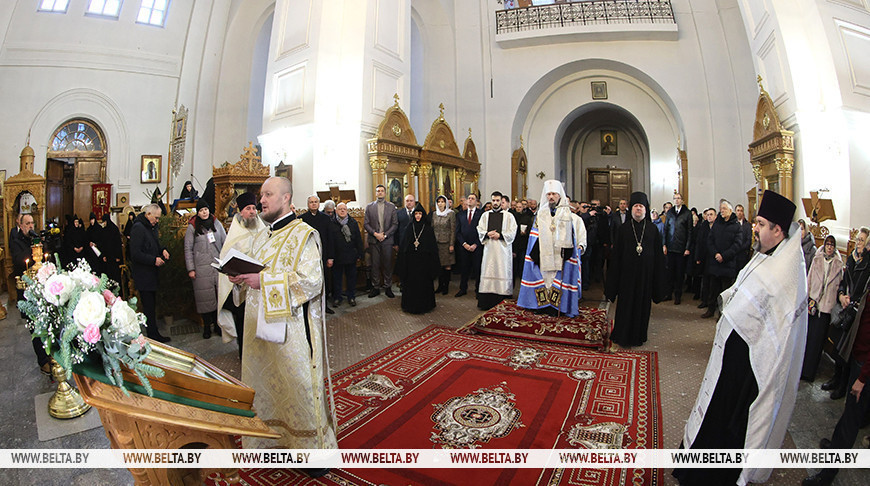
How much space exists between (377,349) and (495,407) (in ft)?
6.35

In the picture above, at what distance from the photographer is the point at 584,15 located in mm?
12938

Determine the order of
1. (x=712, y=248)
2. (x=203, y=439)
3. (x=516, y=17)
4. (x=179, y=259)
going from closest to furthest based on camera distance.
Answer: (x=203, y=439) < (x=179, y=259) < (x=712, y=248) < (x=516, y=17)

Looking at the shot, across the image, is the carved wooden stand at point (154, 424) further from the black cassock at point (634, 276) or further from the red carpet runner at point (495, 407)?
the black cassock at point (634, 276)

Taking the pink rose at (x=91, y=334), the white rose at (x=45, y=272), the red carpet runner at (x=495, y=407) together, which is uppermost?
the white rose at (x=45, y=272)

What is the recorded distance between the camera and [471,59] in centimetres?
1396

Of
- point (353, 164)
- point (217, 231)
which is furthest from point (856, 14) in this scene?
point (217, 231)

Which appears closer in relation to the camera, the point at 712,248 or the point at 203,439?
the point at 203,439

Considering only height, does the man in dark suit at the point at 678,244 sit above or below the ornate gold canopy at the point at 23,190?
below

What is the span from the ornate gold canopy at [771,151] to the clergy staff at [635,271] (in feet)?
16.3

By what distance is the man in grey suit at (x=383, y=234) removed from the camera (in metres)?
8.13

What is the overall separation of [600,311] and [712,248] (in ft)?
6.96

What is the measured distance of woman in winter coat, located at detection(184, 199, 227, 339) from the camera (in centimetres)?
534

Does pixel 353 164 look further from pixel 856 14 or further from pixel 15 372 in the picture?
pixel 856 14

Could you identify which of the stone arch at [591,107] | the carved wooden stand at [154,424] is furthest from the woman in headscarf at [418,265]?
the stone arch at [591,107]
